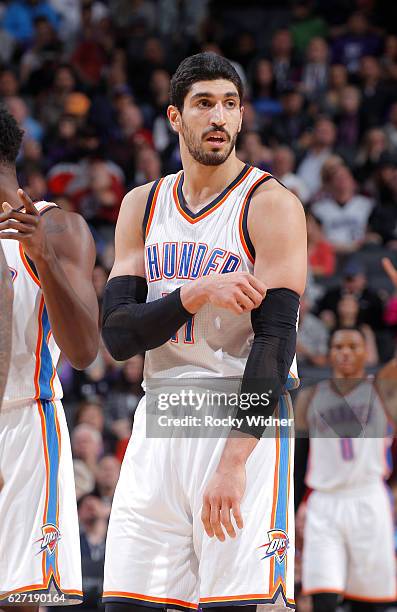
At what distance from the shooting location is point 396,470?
9.54m

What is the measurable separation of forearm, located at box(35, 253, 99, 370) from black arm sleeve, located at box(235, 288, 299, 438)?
1.99ft

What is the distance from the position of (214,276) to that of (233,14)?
13.9m

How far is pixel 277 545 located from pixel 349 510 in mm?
4553

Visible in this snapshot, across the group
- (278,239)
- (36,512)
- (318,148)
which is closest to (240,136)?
(318,148)

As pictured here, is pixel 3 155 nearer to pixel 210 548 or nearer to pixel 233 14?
pixel 210 548

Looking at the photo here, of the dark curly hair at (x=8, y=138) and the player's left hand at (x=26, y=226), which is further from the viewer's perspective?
the dark curly hair at (x=8, y=138)

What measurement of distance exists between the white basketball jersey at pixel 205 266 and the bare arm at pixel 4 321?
2.15 feet

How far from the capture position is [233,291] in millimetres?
3764

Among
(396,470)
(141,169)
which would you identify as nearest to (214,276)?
(396,470)

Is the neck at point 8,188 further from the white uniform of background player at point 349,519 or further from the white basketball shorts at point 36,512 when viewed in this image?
the white uniform of background player at point 349,519

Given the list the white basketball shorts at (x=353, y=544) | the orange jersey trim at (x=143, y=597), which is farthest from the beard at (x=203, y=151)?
the white basketball shorts at (x=353, y=544)

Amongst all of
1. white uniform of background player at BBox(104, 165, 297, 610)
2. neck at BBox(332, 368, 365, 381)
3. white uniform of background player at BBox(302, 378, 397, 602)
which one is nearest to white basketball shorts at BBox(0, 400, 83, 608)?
white uniform of background player at BBox(104, 165, 297, 610)

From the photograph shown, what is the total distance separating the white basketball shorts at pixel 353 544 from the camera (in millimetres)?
8188

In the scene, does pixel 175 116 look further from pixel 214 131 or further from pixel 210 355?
pixel 210 355
